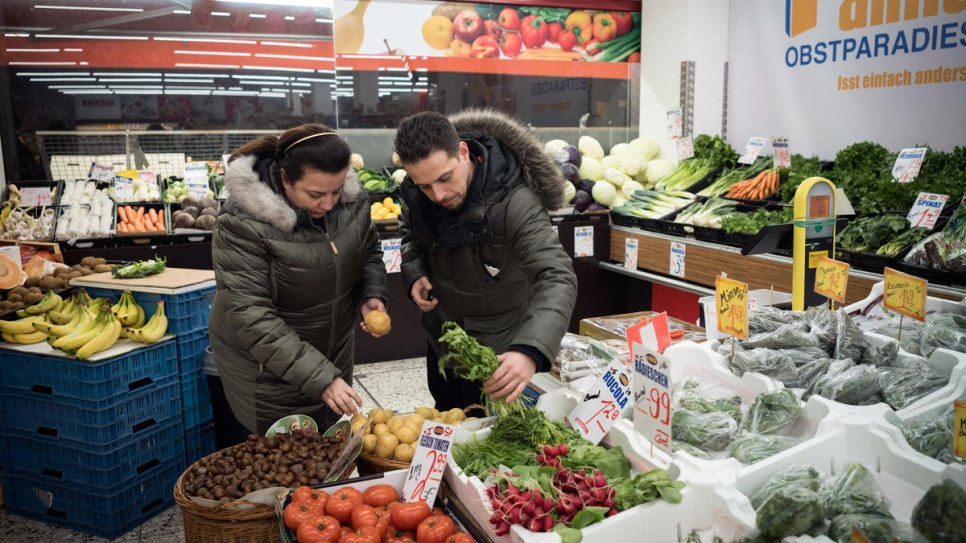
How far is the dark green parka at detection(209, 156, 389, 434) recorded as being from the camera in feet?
8.09

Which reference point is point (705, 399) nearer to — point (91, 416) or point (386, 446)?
point (386, 446)

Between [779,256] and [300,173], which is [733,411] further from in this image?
[779,256]

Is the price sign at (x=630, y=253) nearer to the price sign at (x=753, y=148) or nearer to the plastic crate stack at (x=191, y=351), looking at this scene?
the price sign at (x=753, y=148)

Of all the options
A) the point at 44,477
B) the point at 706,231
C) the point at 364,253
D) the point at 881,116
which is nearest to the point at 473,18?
the point at 706,231

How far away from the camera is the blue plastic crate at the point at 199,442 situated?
3.65 metres

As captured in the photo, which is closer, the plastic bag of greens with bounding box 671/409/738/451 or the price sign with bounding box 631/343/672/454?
the price sign with bounding box 631/343/672/454

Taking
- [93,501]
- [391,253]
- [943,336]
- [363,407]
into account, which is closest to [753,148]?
[391,253]

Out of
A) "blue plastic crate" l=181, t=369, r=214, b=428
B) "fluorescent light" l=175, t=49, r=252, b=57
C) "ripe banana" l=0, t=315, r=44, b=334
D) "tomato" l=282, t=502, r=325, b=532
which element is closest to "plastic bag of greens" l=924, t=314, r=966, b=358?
"tomato" l=282, t=502, r=325, b=532

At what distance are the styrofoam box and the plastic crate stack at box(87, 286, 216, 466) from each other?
282 cm

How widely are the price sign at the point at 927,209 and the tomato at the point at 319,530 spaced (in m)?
3.49

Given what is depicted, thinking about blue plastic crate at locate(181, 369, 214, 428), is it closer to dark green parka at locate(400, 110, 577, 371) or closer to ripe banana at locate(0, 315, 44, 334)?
ripe banana at locate(0, 315, 44, 334)

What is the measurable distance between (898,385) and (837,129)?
3.80 m

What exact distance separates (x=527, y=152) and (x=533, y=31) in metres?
4.59

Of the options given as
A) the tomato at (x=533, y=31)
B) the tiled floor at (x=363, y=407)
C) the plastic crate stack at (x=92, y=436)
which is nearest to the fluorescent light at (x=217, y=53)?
the tomato at (x=533, y=31)
